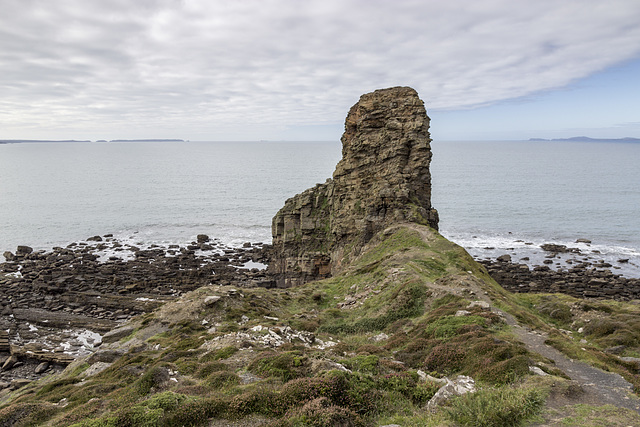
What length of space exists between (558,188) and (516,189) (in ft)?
56.0

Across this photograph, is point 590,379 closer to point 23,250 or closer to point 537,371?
point 537,371

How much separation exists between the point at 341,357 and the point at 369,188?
38273 mm

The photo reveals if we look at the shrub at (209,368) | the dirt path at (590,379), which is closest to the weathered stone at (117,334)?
the shrub at (209,368)

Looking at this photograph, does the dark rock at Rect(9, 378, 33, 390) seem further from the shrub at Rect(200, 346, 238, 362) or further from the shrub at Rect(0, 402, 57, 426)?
the shrub at Rect(200, 346, 238, 362)

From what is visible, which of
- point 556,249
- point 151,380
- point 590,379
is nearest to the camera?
point 590,379

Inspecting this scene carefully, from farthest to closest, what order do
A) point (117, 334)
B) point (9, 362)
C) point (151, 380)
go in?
point (9, 362) < point (117, 334) < point (151, 380)

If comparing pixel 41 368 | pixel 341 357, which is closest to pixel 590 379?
pixel 341 357

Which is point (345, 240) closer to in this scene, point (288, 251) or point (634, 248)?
point (288, 251)

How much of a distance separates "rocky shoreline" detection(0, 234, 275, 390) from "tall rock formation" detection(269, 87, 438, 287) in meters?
9.99

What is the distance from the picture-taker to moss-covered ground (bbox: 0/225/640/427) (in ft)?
38.1

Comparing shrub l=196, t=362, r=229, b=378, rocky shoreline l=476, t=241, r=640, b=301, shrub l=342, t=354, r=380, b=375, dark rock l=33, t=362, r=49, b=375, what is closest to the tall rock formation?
rocky shoreline l=476, t=241, r=640, b=301

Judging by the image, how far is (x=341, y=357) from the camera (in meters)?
17.4

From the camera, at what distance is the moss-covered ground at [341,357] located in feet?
38.1

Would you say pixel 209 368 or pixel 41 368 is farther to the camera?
pixel 41 368
